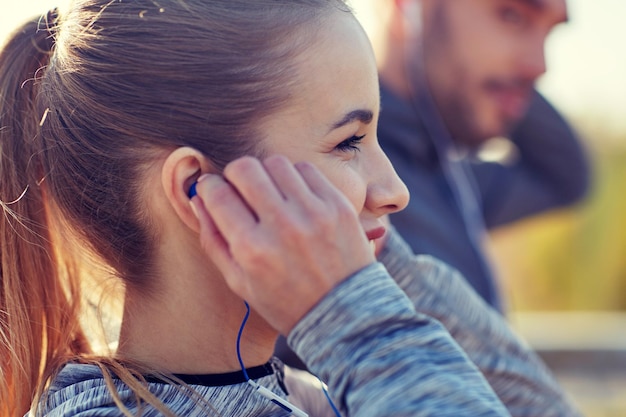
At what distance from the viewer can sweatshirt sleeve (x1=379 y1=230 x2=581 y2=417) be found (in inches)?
76.0

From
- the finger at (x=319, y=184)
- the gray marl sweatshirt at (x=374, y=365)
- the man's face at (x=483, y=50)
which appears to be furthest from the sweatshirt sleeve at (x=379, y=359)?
the man's face at (x=483, y=50)

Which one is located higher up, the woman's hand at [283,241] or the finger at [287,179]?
the finger at [287,179]

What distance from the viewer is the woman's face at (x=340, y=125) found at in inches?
55.6

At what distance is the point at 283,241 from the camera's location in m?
1.16

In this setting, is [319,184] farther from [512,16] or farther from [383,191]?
[512,16]

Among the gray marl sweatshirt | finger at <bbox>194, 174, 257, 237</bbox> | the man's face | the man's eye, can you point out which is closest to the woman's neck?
the gray marl sweatshirt

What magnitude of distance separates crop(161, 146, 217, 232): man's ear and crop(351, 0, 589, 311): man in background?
146 cm

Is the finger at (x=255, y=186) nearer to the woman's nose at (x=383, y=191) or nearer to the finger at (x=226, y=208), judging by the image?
the finger at (x=226, y=208)

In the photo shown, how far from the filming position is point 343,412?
1157mm

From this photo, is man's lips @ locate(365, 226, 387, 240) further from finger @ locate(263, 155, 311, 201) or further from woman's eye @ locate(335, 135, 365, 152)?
finger @ locate(263, 155, 311, 201)

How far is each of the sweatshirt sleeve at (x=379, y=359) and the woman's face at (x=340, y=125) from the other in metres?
0.31

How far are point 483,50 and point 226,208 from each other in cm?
232

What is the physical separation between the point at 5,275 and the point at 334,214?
2.48 ft

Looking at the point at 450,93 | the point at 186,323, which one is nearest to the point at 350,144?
the point at 186,323
